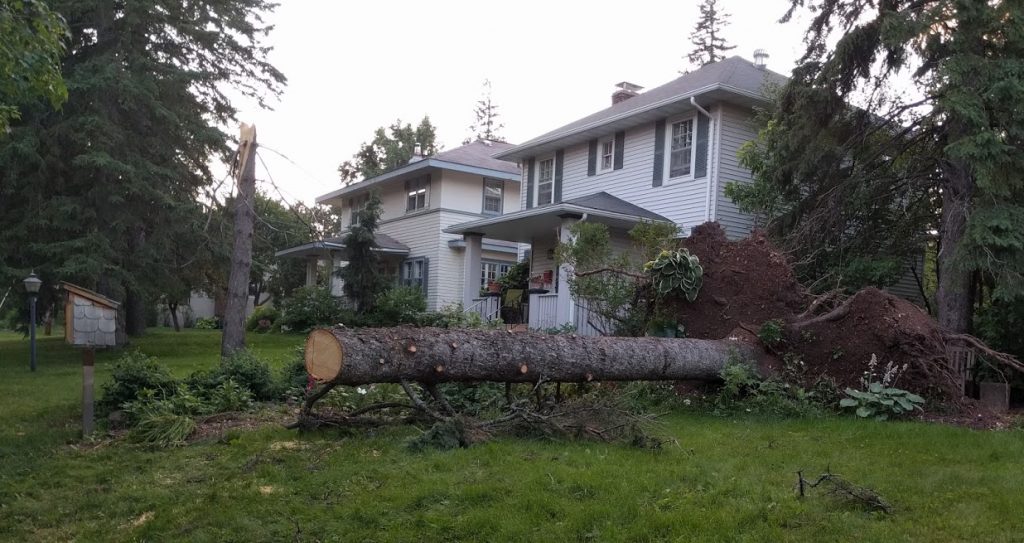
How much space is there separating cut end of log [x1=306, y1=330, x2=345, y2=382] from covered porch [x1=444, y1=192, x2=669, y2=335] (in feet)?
20.7

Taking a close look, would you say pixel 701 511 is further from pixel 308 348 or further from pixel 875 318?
pixel 875 318

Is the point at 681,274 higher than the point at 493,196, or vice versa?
the point at 493,196

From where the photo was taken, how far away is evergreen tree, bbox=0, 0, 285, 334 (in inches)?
612

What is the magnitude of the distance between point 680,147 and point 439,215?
9080 mm

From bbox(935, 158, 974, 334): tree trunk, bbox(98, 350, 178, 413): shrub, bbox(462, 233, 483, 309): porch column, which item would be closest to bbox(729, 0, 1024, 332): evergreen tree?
bbox(935, 158, 974, 334): tree trunk

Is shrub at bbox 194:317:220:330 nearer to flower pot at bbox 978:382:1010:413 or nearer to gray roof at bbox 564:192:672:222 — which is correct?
gray roof at bbox 564:192:672:222

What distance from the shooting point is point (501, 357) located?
22.2ft

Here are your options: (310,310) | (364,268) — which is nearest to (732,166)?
(364,268)

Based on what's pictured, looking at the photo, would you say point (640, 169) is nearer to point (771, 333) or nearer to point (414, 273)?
point (771, 333)

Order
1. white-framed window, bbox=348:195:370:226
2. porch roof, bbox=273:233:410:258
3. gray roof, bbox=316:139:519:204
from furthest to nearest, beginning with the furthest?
white-framed window, bbox=348:195:370:226 → porch roof, bbox=273:233:410:258 → gray roof, bbox=316:139:519:204

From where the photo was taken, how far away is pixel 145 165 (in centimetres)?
1634

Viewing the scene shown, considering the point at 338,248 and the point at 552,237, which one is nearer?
the point at 552,237

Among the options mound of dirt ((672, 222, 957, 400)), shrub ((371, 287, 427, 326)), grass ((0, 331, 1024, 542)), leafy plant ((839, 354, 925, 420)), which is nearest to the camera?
grass ((0, 331, 1024, 542))

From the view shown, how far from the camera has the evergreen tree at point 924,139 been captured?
8883 mm
